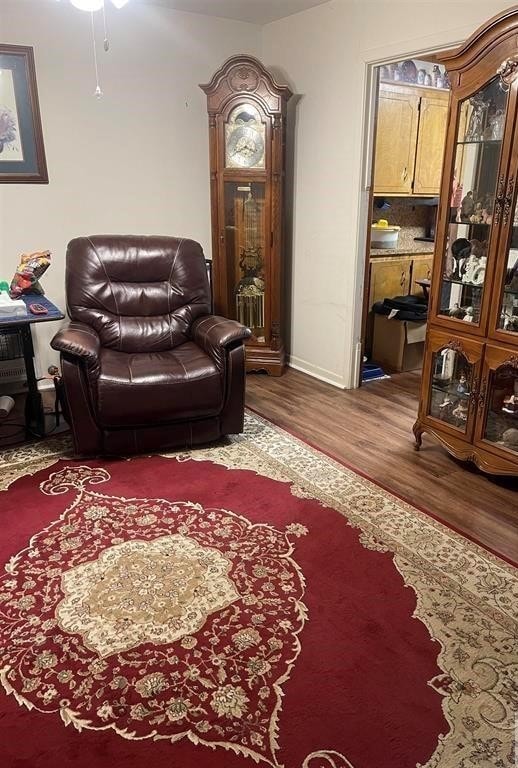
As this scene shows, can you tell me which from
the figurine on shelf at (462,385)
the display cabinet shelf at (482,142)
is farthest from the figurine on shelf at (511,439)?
the display cabinet shelf at (482,142)

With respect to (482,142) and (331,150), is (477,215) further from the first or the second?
(331,150)

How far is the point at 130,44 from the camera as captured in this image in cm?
388

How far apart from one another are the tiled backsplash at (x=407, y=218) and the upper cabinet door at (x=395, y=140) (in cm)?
40

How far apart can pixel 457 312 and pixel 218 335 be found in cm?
125

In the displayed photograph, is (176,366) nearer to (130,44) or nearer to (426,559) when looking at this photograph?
(426,559)

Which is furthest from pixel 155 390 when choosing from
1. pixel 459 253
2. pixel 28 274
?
pixel 459 253

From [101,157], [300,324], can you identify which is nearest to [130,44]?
[101,157]

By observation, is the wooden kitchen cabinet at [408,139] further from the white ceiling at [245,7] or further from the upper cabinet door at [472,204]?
the upper cabinet door at [472,204]

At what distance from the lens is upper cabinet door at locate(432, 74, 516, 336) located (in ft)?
8.36

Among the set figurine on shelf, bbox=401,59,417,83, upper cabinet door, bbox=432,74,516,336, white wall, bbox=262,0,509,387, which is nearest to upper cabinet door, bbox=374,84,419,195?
figurine on shelf, bbox=401,59,417,83

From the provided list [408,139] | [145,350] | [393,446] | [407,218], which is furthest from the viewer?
[407,218]

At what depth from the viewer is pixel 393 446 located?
327 centimetres

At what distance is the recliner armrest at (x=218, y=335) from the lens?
10.2 feet

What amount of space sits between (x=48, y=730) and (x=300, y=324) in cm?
343
